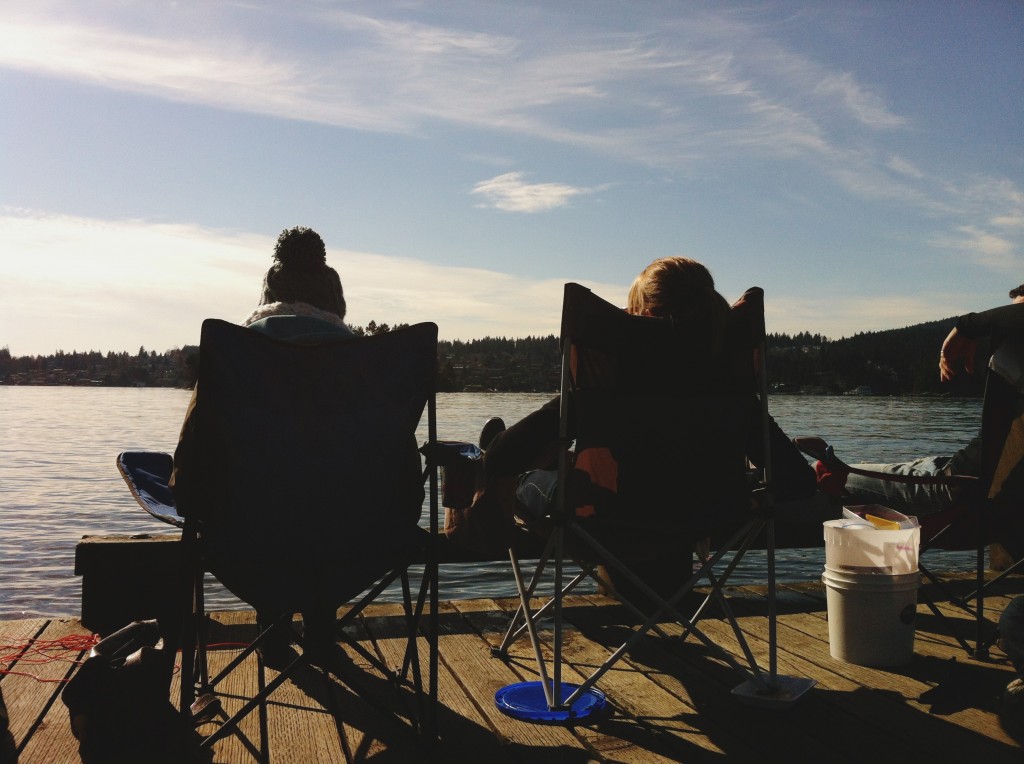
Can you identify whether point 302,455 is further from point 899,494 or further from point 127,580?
point 899,494

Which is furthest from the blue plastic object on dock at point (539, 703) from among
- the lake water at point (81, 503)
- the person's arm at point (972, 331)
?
the lake water at point (81, 503)

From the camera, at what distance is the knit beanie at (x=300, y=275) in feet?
9.99

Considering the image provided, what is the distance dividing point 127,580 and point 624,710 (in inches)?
75.3

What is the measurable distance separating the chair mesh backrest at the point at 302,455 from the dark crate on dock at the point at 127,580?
4.35 ft

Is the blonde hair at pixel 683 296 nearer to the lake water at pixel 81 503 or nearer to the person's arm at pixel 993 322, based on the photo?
the person's arm at pixel 993 322

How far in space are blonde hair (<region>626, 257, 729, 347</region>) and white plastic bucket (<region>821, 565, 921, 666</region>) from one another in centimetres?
101

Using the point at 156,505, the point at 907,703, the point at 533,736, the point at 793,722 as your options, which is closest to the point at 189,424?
the point at 156,505

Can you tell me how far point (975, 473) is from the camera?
134 inches

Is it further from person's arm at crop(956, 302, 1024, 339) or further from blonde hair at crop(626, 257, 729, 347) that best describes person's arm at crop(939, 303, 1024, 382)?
blonde hair at crop(626, 257, 729, 347)

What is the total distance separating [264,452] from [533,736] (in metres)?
0.98

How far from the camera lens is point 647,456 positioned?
253cm

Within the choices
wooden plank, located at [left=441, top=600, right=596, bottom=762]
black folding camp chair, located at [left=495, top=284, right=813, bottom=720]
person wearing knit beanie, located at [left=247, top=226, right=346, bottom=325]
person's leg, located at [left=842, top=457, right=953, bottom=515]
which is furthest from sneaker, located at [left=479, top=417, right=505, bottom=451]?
person's leg, located at [left=842, top=457, right=953, bottom=515]

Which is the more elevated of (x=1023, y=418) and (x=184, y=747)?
(x=1023, y=418)

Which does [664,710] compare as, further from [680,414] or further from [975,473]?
[975,473]
